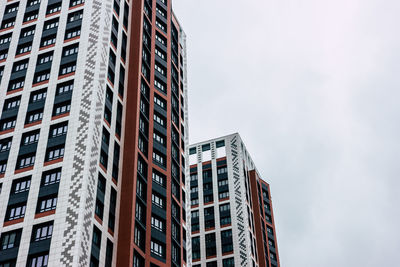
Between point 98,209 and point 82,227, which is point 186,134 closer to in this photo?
point 98,209

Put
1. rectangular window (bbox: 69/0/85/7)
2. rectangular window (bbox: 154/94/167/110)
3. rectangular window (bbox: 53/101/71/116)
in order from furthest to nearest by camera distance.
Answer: rectangular window (bbox: 154/94/167/110)
rectangular window (bbox: 69/0/85/7)
rectangular window (bbox: 53/101/71/116)

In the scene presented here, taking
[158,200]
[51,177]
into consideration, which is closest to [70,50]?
[51,177]

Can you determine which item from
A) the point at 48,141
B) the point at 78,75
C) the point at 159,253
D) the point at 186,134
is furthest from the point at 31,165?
the point at 186,134

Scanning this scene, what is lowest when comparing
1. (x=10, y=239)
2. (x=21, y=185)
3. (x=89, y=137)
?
(x=10, y=239)

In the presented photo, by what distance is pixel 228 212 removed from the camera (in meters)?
116

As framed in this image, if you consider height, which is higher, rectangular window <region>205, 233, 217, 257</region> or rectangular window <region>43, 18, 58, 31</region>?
rectangular window <region>43, 18, 58, 31</region>

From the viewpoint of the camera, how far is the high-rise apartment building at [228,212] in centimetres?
11056

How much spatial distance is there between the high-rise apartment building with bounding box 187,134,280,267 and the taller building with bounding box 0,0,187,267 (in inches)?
1321

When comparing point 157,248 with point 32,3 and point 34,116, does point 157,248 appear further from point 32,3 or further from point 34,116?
point 32,3

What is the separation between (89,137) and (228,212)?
60.4 meters

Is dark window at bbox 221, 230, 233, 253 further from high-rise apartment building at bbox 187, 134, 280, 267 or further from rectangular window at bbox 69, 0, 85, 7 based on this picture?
rectangular window at bbox 69, 0, 85, 7

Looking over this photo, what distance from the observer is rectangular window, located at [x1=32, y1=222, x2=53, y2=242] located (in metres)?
55.1

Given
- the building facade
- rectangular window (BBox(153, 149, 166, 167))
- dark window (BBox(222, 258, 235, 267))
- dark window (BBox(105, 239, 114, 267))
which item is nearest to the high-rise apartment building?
dark window (BBox(222, 258, 235, 267))

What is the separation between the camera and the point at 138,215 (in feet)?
214
